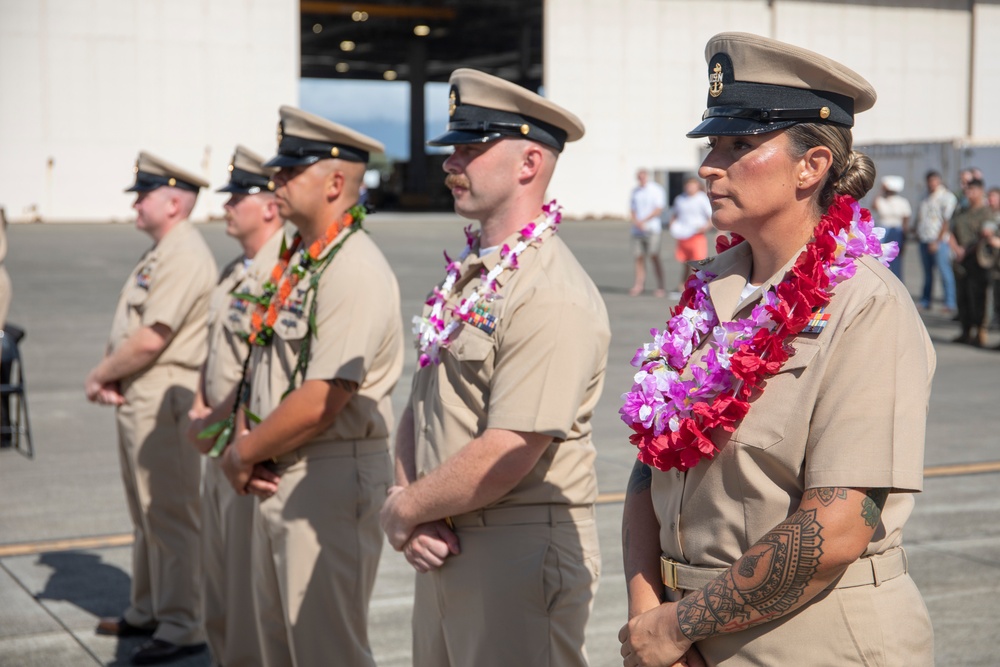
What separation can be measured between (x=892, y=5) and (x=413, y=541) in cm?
4300

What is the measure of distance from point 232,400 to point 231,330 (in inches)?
15.6

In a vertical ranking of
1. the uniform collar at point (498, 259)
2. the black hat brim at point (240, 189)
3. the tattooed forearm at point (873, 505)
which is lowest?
the tattooed forearm at point (873, 505)

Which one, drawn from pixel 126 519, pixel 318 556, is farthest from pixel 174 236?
pixel 318 556

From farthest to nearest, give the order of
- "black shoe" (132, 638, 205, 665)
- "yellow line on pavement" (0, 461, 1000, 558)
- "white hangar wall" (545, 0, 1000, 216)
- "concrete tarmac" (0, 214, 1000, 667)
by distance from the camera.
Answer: "white hangar wall" (545, 0, 1000, 216)
"yellow line on pavement" (0, 461, 1000, 558)
"concrete tarmac" (0, 214, 1000, 667)
"black shoe" (132, 638, 205, 665)

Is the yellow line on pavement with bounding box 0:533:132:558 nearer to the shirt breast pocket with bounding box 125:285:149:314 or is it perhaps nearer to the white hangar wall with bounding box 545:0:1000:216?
the shirt breast pocket with bounding box 125:285:149:314

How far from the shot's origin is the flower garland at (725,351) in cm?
237

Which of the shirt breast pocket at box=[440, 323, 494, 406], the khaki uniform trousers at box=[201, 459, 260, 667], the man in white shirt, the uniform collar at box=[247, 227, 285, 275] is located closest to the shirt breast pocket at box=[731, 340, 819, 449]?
the shirt breast pocket at box=[440, 323, 494, 406]

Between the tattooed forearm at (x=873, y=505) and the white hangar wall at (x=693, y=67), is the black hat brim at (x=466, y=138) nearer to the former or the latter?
the tattooed forearm at (x=873, y=505)

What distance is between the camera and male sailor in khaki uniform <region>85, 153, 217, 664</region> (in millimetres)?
5719

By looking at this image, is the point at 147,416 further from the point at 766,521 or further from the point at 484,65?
the point at 484,65

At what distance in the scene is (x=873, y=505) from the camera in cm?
228

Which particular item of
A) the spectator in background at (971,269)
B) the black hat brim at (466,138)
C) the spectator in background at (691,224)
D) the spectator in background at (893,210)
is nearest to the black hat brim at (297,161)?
the black hat brim at (466,138)

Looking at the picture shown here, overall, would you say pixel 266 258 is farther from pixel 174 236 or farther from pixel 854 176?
pixel 854 176

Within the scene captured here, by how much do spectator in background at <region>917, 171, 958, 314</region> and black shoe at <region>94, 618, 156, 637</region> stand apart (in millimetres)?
15085
